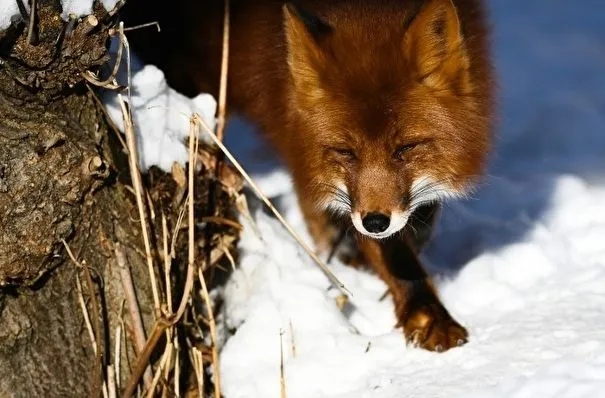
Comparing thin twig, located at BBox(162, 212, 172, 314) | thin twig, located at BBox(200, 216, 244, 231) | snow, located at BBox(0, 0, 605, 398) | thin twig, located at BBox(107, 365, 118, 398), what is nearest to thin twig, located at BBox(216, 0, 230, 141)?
snow, located at BBox(0, 0, 605, 398)

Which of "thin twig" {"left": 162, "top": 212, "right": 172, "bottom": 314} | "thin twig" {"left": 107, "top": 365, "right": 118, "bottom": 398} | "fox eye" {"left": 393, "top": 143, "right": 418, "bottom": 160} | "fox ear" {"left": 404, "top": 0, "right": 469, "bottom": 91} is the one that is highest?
"fox ear" {"left": 404, "top": 0, "right": 469, "bottom": 91}

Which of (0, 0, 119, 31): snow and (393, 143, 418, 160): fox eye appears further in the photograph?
(393, 143, 418, 160): fox eye

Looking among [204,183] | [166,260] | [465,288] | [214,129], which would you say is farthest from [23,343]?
[465,288]

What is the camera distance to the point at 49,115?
3184mm

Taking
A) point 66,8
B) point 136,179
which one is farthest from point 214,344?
point 66,8

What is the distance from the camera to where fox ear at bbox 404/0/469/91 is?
3279 millimetres

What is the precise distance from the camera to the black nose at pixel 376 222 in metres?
3.38

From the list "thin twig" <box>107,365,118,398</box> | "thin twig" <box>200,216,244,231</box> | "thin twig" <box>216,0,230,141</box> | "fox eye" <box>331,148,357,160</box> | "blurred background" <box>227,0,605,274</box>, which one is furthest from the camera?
"blurred background" <box>227,0,605,274</box>

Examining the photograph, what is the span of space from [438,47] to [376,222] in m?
0.71

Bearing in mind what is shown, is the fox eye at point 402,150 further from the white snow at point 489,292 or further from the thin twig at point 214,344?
the thin twig at point 214,344

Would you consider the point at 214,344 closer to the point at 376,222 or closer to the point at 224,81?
the point at 376,222

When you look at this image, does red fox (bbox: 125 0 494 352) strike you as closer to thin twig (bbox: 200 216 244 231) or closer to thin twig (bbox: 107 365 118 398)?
thin twig (bbox: 200 216 244 231)

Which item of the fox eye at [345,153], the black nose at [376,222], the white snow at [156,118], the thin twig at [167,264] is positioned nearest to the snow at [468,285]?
the white snow at [156,118]

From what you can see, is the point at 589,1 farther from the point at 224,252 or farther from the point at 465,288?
the point at 224,252
